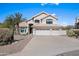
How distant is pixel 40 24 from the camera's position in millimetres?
36375

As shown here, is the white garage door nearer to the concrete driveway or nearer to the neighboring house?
the neighboring house

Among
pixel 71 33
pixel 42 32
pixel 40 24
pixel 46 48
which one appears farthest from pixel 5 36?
pixel 40 24

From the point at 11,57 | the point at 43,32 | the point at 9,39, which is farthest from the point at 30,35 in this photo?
the point at 11,57

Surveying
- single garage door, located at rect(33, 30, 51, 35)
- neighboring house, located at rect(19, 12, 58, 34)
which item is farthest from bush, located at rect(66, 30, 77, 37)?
neighboring house, located at rect(19, 12, 58, 34)

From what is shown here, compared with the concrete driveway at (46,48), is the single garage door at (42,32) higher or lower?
higher

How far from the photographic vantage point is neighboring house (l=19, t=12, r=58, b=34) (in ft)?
100

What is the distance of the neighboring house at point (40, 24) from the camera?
30562mm

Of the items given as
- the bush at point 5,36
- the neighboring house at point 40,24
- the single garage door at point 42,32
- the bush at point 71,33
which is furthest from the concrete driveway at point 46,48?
the neighboring house at point 40,24

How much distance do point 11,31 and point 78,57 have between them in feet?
31.7

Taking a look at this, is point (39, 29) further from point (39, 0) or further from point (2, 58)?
point (2, 58)

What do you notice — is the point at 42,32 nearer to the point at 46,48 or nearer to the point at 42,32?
the point at 42,32

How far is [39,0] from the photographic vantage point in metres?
14.7

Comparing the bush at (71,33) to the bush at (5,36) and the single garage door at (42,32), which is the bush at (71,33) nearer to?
the single garage door at (42,32)

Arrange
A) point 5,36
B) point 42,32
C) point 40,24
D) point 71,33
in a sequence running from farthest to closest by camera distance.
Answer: point 40,24 → point 42,32 → point 71,33 → point 5,36
